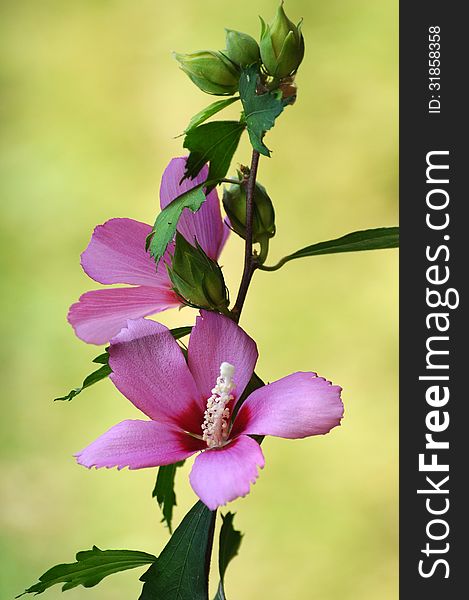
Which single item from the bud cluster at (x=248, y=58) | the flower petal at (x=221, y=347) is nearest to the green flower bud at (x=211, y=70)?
the bud cluster at (x=248, y=58)

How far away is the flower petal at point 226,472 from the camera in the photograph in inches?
12.6

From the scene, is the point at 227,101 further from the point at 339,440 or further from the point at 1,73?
the point at 1,73

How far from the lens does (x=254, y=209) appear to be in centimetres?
41

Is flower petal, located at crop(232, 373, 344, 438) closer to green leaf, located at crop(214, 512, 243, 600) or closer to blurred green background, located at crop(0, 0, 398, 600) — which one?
green leaf, located at crop(214, 512, 243, 600)

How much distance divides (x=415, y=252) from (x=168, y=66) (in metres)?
0.93

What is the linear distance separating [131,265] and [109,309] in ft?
0.08


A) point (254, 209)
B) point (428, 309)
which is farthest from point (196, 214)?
point (428, 309)

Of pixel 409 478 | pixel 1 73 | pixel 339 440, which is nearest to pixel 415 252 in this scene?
pixel 409 478

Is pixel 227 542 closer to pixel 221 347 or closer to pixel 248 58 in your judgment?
pixel 221 347

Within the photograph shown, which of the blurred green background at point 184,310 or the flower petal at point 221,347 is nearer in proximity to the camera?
the flower petal at point 221,347

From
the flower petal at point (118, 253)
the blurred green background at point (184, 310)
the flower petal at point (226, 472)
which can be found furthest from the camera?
the blurred green background at point (184, 310)

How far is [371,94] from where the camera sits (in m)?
1.28

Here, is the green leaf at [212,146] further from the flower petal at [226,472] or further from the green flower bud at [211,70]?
the flower petal at [226,472]

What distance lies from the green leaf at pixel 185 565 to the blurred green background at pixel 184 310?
797mm
